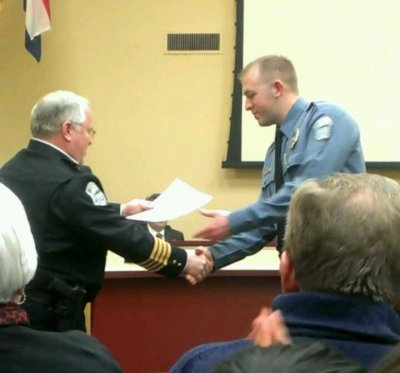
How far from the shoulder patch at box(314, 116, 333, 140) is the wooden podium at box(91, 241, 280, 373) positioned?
850mm

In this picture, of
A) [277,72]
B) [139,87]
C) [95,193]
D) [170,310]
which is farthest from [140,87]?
[95,193]

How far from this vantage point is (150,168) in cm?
673

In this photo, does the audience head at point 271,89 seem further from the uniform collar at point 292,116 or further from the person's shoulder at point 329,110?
the person's shoulder at point 329,110

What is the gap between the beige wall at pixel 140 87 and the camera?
6.67m

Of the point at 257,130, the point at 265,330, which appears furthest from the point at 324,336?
the point at 257,130

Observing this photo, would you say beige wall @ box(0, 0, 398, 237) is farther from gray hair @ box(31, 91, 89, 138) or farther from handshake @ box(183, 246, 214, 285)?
gray hair @ box(31, 91, 89, 138)

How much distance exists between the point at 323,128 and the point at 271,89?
359 millimetres

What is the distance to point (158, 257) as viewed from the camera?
347cm

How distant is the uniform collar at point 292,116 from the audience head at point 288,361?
2.72m

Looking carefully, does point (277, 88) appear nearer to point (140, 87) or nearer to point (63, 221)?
point (63, 221)

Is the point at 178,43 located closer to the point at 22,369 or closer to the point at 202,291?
the point at 202,291

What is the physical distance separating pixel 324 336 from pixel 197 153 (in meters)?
5.23

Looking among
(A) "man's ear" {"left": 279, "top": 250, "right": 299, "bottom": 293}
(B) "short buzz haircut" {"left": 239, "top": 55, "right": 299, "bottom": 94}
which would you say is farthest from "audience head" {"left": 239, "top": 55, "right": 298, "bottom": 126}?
(A) "man's ear" {"left": 279, "top": 250, "right": 299, "bottom": 293}

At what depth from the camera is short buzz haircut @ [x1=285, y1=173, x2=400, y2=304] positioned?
5.20ft
